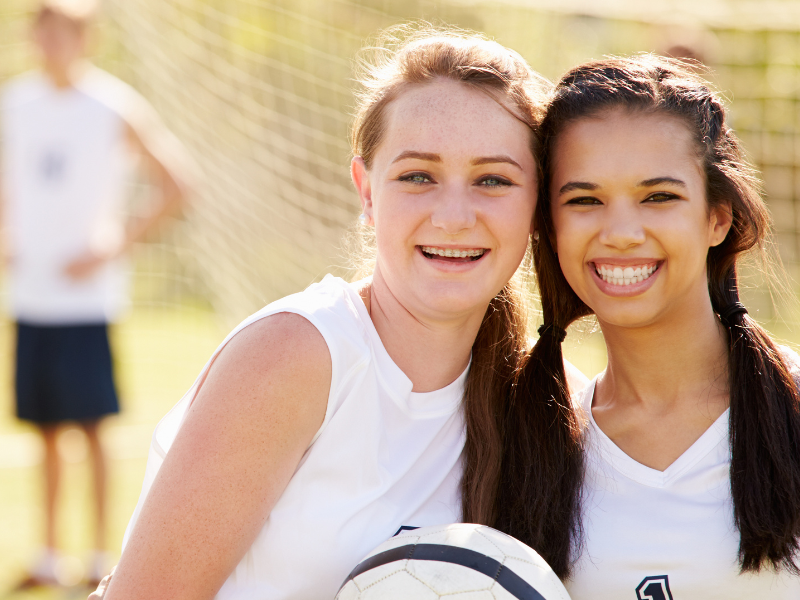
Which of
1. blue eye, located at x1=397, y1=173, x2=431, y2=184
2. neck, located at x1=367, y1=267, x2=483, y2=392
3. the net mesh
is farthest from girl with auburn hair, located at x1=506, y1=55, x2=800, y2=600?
the net mesh

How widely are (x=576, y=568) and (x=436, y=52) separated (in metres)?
1.24

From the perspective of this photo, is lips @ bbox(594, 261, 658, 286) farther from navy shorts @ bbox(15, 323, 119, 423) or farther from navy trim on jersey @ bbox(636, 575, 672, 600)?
navy shorts @ bbox(15, 323, 119, 423)

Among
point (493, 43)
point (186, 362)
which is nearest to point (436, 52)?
point (493, 43)

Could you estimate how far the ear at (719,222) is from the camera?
2.09 meters

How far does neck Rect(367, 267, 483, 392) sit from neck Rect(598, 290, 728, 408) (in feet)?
1.49

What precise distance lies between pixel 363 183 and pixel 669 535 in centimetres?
111

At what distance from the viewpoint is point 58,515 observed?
4.06m

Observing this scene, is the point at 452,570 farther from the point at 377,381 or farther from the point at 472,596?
the point at 377,381

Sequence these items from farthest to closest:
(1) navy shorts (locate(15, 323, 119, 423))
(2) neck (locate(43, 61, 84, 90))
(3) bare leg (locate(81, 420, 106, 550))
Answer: (2) neck (locate(43, 61, 84, 90))
(1) navy shorts (locate(15, 323, 119, 423))
(3) bare leg (locate(81, 420, 106, 550))

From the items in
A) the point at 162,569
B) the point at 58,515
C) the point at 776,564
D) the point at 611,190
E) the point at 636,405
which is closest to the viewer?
the point at 162,569

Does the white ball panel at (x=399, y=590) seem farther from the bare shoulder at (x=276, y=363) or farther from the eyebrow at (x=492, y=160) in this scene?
the eyebrow at (x=492, y=160)

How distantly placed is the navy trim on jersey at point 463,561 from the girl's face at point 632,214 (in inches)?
28.7

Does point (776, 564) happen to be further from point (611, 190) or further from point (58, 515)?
point (58, 515)

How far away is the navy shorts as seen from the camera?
4.11 m
